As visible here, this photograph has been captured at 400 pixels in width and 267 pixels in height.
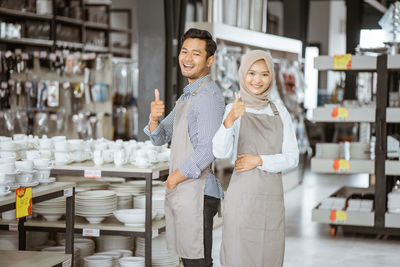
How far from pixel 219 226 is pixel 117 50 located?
22.5ft

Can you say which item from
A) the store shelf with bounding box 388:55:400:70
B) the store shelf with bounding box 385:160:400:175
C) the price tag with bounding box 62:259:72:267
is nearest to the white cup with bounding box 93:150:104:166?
the price tag with bounding box 62:259:72:267

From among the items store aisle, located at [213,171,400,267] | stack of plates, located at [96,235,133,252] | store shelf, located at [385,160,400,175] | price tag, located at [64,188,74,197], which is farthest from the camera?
store shelf, located at [385,160,400,175]

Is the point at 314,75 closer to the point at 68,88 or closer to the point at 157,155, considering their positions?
the point at 68,88

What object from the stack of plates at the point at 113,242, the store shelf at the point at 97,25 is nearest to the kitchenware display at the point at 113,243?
the stack of plates at the point at 113,242

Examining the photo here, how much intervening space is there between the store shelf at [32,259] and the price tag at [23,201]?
297 millimetres

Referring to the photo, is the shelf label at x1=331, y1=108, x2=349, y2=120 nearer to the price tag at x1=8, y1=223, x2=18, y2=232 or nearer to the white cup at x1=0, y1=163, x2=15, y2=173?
the price tag at x1=8, y1=223, x2=18, y2=232

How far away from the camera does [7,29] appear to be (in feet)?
29.2

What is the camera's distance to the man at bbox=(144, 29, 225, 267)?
10.9ft

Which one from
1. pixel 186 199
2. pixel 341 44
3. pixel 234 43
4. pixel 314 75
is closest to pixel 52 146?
pixel 186 199

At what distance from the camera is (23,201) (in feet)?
10.2

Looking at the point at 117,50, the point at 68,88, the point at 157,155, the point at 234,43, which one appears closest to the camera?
the point at 157,155

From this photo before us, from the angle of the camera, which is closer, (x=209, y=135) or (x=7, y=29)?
(x=209, y=135)

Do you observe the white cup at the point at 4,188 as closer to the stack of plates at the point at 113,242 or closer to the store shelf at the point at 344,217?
the stack of plates at the point at 113,242

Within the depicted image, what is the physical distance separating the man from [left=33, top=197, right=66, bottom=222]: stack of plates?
1.47 m
